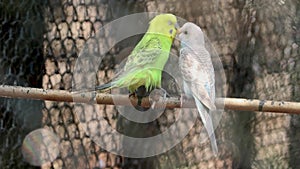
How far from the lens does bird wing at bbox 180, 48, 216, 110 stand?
1.12 metres

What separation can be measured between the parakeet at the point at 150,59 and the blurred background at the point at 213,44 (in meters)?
0.45

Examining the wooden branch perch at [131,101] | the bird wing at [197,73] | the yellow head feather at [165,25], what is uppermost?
the yellow head feather at [165,25]

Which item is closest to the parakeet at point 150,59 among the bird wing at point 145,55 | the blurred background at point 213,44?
the bird wing at point 145,55

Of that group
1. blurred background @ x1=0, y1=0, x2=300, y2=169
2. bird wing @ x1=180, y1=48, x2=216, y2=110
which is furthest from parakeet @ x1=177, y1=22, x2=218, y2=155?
blurred background @ x1=0, y1=0, x2=300, y2=169

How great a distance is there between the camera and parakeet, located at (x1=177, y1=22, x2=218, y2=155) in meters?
1.10

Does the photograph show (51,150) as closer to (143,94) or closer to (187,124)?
(187,124)

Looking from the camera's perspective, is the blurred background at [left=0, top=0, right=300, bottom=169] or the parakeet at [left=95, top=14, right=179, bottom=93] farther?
the blurred background at [left=0, top=0, right=300, bottom=169]

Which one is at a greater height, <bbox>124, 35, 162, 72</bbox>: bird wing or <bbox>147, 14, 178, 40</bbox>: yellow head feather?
<bbox>147, 14, 178, 40</bbox>: yellow head feather

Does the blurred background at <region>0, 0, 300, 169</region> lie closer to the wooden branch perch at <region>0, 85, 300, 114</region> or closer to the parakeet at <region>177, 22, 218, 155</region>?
the parakeet at <region>177, 22, 218, 155</region>

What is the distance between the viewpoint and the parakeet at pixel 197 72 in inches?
43.4

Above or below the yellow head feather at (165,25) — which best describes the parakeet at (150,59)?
below

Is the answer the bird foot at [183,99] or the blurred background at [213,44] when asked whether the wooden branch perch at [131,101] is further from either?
the blurred background at [213,44]

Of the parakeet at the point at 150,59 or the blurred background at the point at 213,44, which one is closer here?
the parakeet at the point at 150,59

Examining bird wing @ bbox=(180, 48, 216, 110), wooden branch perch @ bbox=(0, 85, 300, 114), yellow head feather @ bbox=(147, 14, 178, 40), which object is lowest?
wooden branch perch @ bbox=(0, 85, 300, 114)
